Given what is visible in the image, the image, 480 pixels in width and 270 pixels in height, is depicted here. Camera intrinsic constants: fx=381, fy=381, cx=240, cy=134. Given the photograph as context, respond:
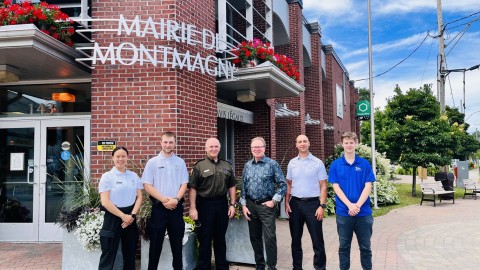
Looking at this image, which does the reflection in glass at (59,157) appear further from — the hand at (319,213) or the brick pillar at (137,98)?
the hand at (319,213)

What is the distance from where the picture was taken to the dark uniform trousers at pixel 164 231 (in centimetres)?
466

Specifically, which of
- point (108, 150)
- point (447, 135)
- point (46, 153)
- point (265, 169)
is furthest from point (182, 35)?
point (447, 135)

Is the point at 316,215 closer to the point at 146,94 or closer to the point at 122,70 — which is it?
the point at 146,94

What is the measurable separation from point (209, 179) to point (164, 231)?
85cm

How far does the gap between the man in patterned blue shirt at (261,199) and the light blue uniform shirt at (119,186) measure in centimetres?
149

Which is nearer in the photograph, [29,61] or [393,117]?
[29,61]

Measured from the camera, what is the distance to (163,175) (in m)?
4.74

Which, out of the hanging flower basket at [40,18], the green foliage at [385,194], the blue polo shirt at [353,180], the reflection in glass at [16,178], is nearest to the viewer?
the blue polo shirt at [353,180]

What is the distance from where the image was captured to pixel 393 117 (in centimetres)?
1653

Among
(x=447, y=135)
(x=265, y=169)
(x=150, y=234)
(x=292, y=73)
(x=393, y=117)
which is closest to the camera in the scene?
(x=150, y=234)

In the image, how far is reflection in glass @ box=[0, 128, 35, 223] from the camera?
7.36m

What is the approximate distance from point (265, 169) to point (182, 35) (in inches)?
102

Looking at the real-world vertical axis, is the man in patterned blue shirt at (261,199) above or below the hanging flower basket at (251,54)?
below

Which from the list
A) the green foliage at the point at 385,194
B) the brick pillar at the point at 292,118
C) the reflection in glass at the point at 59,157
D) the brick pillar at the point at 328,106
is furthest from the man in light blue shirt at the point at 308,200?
the brick pillar at the point at 328,106
